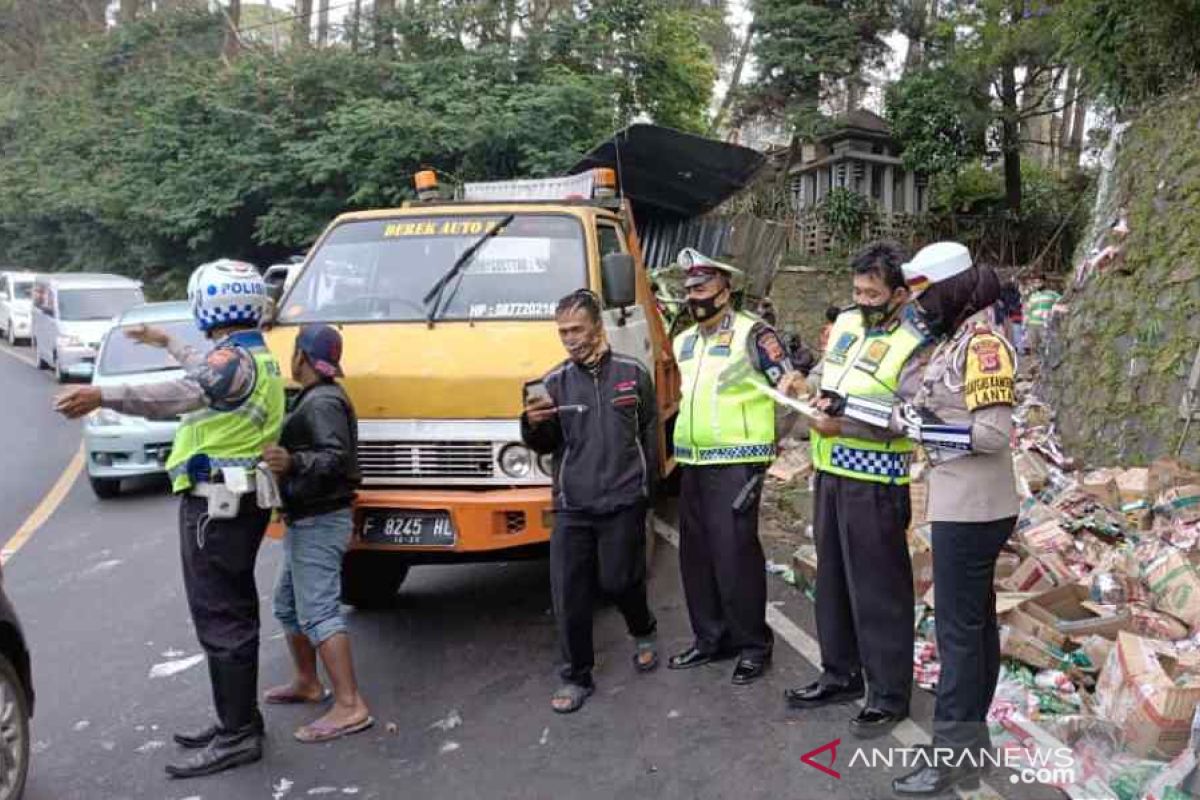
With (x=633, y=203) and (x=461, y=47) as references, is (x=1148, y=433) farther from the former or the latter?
(x=461, y=47)

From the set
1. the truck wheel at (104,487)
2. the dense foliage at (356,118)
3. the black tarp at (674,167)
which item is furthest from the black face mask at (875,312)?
the dense foliage at (356,118)

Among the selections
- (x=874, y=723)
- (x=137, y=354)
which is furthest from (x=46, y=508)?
(x=874, y=723)

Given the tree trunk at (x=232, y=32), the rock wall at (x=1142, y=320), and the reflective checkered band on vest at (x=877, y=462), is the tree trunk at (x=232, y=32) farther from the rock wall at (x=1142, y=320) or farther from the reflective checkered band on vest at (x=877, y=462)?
the reflective checkered band on vest at (x=877, y=462)

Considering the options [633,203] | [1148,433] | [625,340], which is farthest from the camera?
[633,203]

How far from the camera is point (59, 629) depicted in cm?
575

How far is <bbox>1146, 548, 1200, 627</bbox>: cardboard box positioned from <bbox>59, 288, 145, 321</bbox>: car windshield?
16281mm

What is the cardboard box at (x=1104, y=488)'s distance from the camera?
21.6ft

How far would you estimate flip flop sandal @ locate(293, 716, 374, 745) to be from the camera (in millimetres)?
4113

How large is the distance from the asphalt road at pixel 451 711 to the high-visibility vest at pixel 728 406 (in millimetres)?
1033

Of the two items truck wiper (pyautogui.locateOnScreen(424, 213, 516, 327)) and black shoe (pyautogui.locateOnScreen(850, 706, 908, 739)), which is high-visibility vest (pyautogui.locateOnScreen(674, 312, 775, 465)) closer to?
black shoe (pyautogui.locateOnScreen(850, 706, 908, 739))

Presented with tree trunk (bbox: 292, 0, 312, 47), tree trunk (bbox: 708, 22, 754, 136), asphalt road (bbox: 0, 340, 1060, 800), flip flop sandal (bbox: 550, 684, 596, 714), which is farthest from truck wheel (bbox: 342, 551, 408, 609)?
tree trunk (bbox: 292, 0, 312, 47)

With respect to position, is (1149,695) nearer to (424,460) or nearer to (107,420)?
(424,460)

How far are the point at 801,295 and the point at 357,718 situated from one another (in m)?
13.6

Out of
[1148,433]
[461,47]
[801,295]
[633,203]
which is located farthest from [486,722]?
[461,47]
